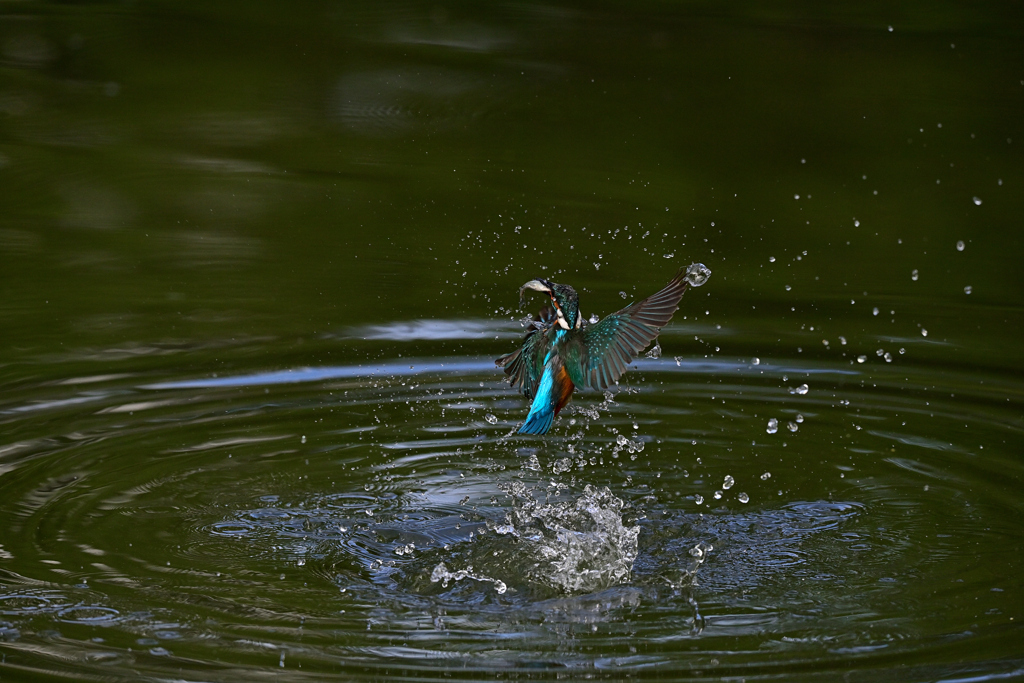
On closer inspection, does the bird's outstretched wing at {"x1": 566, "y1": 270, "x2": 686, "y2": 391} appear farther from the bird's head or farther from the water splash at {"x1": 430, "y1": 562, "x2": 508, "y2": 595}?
the water splash at {"x1": 430, "y1": 562, "x2": 508, "y2": 595}

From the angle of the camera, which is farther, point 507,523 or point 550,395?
point 507,523

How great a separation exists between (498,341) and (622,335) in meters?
2.08

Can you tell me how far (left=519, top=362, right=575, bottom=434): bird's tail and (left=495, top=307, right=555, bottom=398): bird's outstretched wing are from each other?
0.24 feet

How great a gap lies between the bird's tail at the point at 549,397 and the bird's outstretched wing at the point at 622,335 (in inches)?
2.2

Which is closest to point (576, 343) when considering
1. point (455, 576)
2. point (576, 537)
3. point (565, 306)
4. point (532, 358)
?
point (565, 306)

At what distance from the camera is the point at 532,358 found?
11.8ft

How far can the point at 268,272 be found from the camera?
570 centimetres

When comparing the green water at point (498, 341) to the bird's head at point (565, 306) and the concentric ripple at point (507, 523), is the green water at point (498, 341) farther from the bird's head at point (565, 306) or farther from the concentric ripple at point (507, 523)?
the bird's head at point (565, 306)

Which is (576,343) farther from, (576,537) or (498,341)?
(498,341)

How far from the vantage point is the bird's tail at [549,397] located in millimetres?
3320

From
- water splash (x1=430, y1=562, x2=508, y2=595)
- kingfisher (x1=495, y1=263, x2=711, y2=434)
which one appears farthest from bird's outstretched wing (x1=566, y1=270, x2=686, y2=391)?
water splash (x1=430, y1=562, x2=508, y2=595)

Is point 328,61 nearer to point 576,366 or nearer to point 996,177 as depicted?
point 996,177

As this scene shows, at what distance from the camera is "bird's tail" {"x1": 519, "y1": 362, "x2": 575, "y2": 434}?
3.32m

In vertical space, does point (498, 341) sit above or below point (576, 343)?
above
